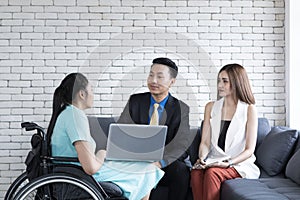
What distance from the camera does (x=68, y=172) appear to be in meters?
3.49

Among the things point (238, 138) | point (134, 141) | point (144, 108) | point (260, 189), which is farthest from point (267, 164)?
point (134, 141)

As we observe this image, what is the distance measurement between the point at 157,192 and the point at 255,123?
93 cm

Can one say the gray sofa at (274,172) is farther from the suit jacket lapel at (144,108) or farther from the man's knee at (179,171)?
the suit jacket lapel at (144,108)

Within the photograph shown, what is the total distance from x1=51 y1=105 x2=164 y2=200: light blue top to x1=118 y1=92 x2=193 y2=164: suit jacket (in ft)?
1.49

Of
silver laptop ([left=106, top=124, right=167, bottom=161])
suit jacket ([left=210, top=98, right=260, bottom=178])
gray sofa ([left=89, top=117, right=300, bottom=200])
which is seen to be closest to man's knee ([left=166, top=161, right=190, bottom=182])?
gray sofa ([left=89, top=117, right=300, bottom=200])

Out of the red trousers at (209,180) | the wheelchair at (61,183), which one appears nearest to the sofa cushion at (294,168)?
the red trousers at (209,180)

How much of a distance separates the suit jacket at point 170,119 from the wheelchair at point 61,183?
85cm

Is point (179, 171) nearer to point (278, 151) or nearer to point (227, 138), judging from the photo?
point (227, 138)

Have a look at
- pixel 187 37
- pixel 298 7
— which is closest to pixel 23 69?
Answer: pixel 187 37

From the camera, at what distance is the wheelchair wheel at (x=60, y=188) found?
3.37 m

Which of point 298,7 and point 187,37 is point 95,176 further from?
point 298,7

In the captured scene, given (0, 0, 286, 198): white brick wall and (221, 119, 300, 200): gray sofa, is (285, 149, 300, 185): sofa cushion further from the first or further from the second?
(0, 0, 286, 198): white brick wall

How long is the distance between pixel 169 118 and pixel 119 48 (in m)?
1.24

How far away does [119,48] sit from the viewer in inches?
212
